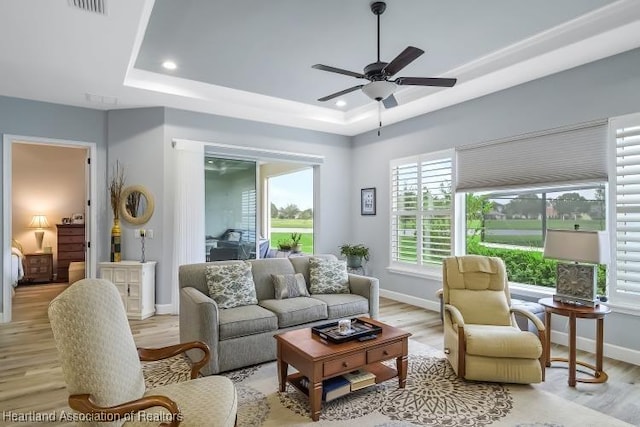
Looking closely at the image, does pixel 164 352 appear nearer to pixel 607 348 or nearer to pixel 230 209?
pixel 230 209

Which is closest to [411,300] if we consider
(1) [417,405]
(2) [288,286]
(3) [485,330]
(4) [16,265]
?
(2) [288,286]

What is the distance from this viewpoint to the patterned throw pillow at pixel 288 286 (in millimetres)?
3924

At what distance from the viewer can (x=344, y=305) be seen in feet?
12.8

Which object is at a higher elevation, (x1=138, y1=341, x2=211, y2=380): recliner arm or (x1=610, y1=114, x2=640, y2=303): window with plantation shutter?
(x1=610, y1=114, x2=640, y2=303): window with plantation shutter

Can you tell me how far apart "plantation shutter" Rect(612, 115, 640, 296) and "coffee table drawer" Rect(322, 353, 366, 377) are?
9.02 ft

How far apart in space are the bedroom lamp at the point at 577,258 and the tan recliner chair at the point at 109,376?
9.62 feet

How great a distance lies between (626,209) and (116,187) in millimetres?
5978

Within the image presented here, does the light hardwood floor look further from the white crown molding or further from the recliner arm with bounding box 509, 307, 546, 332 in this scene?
the white crown molding

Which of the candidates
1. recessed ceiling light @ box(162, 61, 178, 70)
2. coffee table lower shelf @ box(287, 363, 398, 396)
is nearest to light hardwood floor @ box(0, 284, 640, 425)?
coffee table lower shelf @ box(287, 363, 398, 396)

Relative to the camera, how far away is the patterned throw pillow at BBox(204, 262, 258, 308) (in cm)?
354

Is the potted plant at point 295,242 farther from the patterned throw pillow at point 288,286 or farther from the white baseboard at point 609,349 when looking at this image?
the white baseboard at point 609,349

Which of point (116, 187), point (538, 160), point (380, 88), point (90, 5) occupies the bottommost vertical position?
point (116, 187)

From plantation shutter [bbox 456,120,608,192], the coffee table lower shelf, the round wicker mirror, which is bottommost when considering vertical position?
the coffee table lower shelf

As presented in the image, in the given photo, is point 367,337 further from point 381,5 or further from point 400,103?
point 400,103
